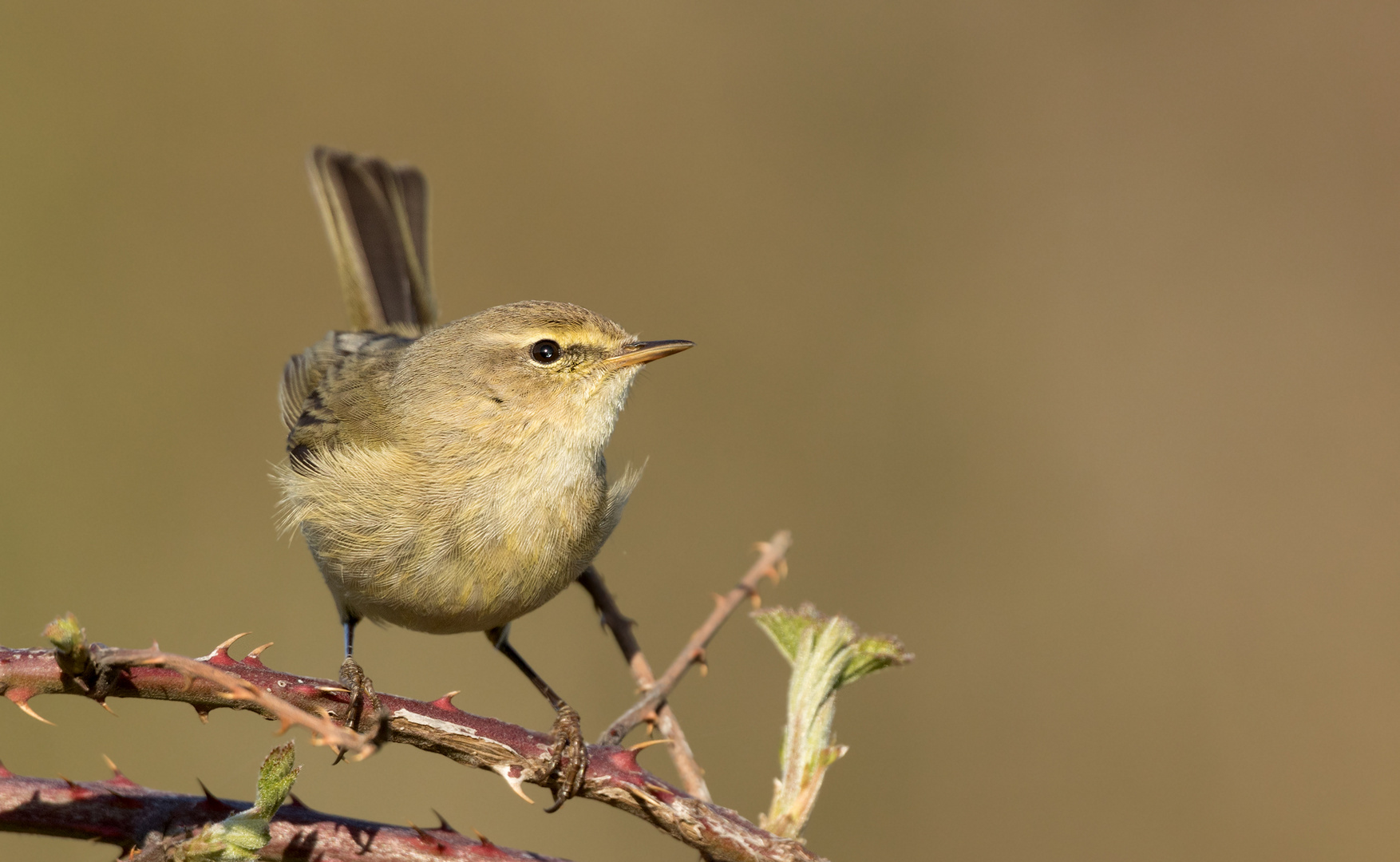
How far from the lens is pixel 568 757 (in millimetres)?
2453

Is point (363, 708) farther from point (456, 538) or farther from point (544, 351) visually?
point (544, 351)

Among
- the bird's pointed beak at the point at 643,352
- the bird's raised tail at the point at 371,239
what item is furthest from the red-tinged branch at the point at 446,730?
the bird's raised tail at the point at 371,239

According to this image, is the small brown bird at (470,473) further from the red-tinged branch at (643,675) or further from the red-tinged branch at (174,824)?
the red-tinged branch at (174,824)

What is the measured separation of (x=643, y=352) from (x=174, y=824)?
A: 2.14 m

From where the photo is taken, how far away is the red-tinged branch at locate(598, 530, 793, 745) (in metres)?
2.34

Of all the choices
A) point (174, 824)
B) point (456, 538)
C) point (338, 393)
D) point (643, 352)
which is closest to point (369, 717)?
point (174, 824)

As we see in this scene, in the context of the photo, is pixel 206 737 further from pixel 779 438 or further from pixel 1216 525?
pixel 1216 525

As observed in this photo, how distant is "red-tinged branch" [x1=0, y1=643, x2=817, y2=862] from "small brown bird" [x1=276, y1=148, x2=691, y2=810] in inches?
23.8

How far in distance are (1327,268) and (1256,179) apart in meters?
0.72

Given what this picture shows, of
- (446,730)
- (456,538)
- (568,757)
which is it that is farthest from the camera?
(456,538)

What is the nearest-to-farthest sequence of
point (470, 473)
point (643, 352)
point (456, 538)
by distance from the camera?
point (456, 538)
point (470, 473)
point (643, 352)

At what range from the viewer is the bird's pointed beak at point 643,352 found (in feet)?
11.4

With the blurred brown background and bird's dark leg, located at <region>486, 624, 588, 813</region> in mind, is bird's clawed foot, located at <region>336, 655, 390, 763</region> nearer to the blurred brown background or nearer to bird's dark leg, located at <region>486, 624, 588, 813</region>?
bird's dark leg, located at <region>486, 624, 588, 813</region>

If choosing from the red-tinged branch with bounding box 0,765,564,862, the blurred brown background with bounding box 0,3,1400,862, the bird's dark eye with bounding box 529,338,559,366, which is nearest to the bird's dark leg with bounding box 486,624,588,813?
the red-tinged branch with bounding box 0,765,564,862
